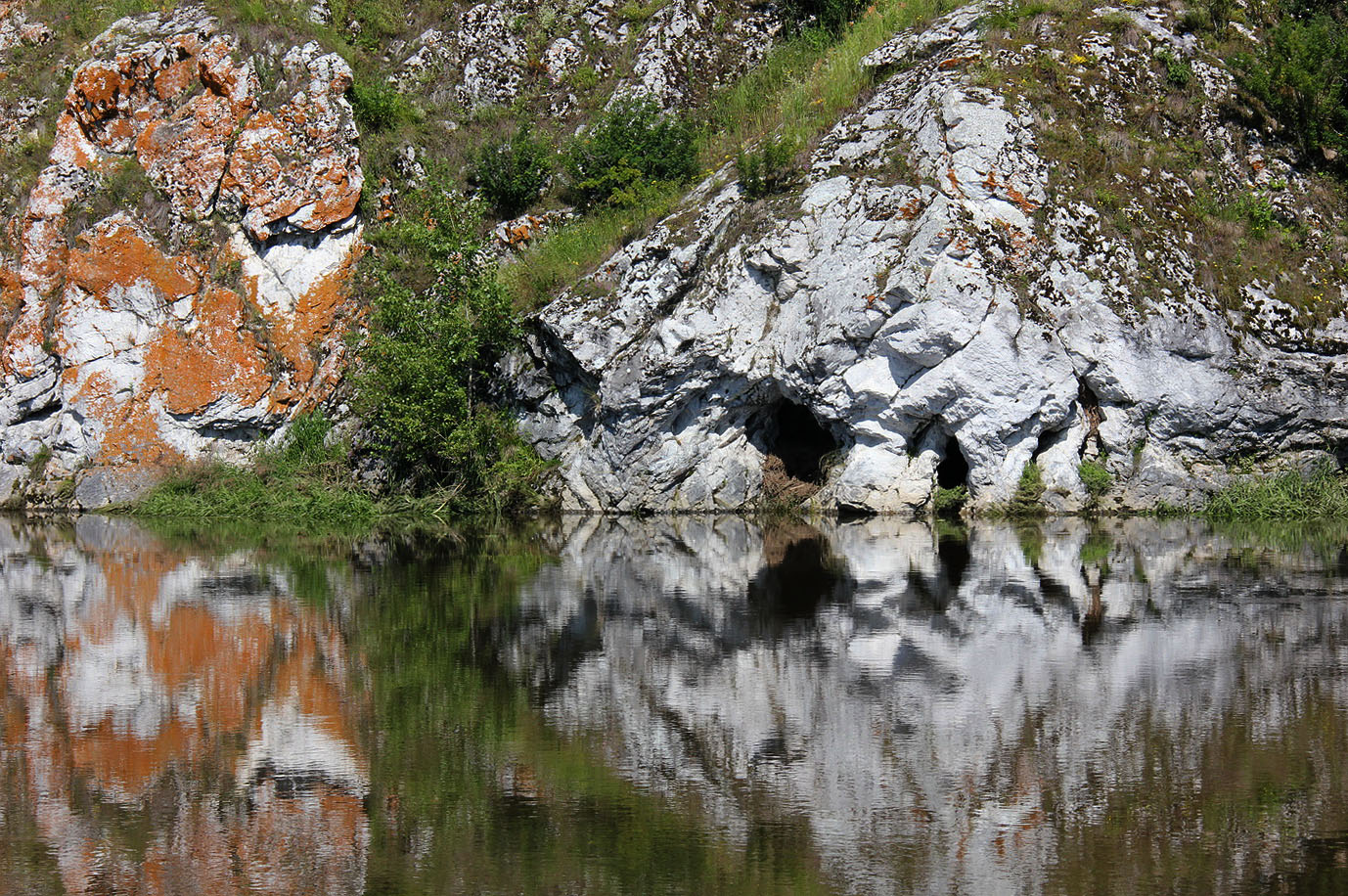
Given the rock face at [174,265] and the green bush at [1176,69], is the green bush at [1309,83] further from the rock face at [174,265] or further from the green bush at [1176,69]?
the rock face at [174,265]

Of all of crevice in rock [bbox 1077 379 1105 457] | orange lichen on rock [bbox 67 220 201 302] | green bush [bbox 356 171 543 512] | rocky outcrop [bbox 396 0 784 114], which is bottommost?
crevice in rock [bbox 1077 379 1105 457]

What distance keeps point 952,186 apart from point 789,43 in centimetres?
1063

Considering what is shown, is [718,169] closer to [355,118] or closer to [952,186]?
[952,186]

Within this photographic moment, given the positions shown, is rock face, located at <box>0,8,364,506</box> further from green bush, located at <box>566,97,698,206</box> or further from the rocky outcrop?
green bush, located at <box>566,97,698,206</box>

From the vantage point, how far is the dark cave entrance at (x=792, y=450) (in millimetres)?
23125

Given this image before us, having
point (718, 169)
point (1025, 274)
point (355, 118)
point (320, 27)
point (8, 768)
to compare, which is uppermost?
point (320, 27)

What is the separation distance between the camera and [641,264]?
79.4 ft

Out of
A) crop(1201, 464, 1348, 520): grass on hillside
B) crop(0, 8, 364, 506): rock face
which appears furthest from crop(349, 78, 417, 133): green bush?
crop(1201, 464, 1348, 520): grass on hillside

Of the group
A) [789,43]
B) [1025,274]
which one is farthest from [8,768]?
[789,43]

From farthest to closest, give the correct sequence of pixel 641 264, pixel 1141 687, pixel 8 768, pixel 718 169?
pixel 718 169 < pixel 641 264 < pixel 1141 687 < pixel 8 768

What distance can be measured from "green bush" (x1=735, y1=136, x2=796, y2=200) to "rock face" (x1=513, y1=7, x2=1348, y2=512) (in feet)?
1.26

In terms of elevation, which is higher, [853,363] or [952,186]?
[952,186]

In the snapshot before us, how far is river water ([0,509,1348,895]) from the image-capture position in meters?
6.23

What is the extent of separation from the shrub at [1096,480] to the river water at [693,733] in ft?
18.7
